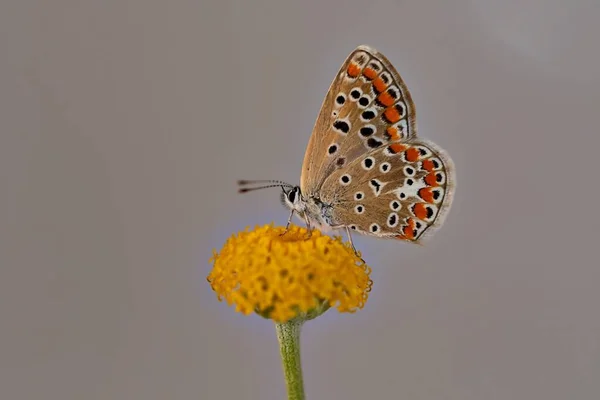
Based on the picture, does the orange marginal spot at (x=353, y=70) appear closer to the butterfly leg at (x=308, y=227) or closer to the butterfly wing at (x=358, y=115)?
the butterfly wing at (x=358, y=115)

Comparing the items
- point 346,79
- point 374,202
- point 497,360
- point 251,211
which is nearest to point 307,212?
point 374,202

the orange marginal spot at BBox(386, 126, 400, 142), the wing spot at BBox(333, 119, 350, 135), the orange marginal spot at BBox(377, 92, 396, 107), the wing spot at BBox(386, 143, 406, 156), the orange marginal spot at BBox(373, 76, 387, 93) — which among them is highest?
the orange marginal spot at BBox(373, 76, 387, 93)

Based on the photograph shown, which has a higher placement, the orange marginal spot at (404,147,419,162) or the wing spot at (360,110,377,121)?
the wing spot at (360,110,377,121)

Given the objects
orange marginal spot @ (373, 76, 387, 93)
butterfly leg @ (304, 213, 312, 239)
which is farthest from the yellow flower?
orange marginal spot @ (373, 76, 387, 93)

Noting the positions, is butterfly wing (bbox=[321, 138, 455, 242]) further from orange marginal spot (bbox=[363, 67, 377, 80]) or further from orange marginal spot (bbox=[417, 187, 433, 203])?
orange marginal spot (bbox=[363, 67, 377, 80])

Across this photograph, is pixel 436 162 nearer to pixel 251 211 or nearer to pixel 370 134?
pixel 370 134

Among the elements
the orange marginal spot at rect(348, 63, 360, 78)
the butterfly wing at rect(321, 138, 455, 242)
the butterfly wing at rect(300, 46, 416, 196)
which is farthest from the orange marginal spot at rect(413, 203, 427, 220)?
the orange marginal spot at rect(348, 63, 360, 78)

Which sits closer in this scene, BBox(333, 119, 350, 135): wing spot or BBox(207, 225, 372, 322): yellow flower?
BBox(207, 225, 372, 322): yellow flower
